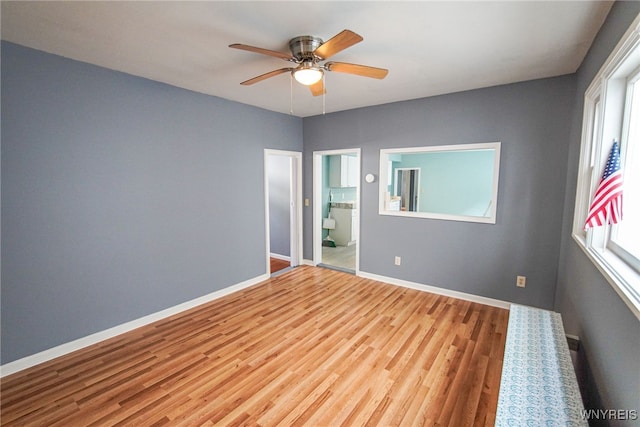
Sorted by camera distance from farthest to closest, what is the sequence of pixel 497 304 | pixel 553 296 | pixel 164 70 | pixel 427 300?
1. pixel 427 300
2. pixel 497 304
3. pixel 553 296
4. pixel 164 70

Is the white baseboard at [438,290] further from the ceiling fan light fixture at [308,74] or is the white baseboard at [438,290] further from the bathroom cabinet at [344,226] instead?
the ceiling fan light fixture at [308,74]

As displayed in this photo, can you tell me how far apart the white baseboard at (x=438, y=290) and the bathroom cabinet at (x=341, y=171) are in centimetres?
263

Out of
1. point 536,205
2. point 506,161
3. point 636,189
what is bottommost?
point 536,205

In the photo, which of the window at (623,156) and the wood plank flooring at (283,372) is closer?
the window at (623,156)

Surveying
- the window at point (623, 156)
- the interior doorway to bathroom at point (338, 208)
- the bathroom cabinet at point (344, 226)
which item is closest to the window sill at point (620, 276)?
the window at point (623, 156)

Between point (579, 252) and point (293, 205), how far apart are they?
385 cm

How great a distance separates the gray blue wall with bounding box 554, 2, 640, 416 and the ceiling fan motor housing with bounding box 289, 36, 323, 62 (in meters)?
1.73

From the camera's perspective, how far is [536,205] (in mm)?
3061

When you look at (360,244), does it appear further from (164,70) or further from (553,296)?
(164,70)

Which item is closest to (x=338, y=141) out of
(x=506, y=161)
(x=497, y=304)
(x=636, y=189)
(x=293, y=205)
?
(x=293, y=205)

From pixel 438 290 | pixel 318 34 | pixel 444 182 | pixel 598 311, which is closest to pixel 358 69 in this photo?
pixel 318 34

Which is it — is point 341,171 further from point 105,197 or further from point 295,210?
point 105,197

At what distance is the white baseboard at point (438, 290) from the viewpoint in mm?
3367

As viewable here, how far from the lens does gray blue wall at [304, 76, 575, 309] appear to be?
116 inches
